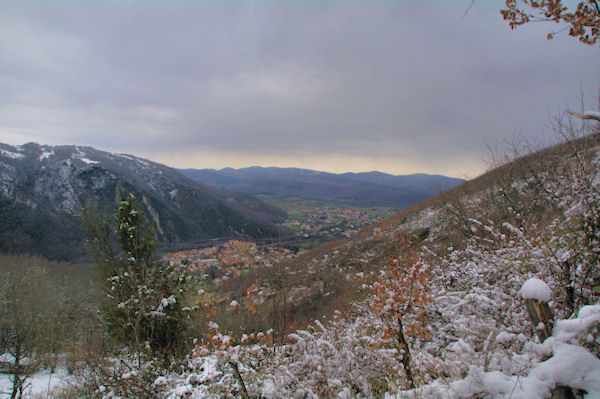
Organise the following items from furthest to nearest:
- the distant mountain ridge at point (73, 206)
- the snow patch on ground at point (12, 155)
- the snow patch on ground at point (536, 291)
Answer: the snow patch on ground at point (12, 155)
the distant mountain ridge at point (73, 206)
the snow patch on ground at point (536, 291)

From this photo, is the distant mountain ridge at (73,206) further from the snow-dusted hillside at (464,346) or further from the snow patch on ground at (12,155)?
the snow-dusted hillside at (464,346)

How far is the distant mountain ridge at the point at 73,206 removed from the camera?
79.8 metres

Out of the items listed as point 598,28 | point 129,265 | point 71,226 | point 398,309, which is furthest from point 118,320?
point 71,226

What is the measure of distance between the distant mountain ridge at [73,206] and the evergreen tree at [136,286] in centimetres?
7309

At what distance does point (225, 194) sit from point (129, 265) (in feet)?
501

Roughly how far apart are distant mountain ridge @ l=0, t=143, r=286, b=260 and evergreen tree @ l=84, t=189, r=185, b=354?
7309 cm

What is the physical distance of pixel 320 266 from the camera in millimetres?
28875

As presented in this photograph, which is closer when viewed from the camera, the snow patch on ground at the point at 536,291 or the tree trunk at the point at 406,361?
the snow patch on ground at the point at 536,291

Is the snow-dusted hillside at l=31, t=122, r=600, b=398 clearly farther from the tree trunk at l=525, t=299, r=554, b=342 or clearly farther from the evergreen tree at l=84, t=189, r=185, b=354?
the evergreen tree at l=84, t=189, r=185, b=354

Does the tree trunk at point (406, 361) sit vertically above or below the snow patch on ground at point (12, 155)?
below

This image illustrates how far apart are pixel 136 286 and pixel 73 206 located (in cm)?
12181

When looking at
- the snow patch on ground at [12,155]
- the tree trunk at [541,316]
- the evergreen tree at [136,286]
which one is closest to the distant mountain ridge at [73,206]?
the snow patch on ground at [12,155]

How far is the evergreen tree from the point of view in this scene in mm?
8359

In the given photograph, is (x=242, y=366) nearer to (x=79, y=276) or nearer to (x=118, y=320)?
(x=118, y=320)
